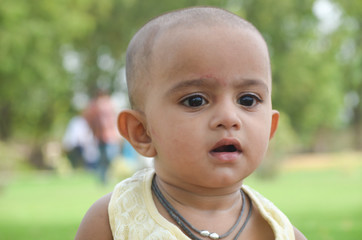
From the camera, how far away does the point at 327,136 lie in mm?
33500

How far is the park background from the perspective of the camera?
1192 cm

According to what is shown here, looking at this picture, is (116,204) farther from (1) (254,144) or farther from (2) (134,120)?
(1) (254,144)

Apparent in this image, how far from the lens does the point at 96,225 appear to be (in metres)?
1.85

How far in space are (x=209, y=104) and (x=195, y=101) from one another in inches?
1.8

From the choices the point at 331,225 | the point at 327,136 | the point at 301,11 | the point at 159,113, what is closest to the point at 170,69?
the point at 159,113

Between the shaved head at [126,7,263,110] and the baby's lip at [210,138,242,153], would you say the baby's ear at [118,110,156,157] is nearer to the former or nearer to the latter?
the shaved head at [126,7,263,110]

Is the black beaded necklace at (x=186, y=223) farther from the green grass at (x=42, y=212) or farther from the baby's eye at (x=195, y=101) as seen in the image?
the green grass at (x=42, y=212)

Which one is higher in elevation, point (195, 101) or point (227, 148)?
point (195, 101)

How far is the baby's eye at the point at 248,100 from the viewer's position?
170 centimetres

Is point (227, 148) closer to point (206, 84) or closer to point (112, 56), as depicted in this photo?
point (206, 84)

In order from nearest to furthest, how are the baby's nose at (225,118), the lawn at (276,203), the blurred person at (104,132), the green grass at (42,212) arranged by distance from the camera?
the baby's nose at (225,118)
the lawn at (276,203)
the green grass at (42,212)
the blurred person at (104,132)

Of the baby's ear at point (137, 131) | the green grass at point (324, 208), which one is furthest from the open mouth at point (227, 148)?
the green grass at point (324, 208)

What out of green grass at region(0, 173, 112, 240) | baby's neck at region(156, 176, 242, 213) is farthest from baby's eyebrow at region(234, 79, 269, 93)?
green grass at region(0, 173, 112, 240)

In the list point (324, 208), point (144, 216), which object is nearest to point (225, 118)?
point (144, 216)
